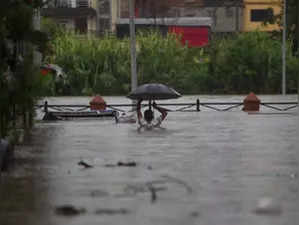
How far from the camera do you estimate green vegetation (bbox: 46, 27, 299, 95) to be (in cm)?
6519

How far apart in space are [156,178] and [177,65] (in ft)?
165

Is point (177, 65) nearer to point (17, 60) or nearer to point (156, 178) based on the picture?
point (17, 60)

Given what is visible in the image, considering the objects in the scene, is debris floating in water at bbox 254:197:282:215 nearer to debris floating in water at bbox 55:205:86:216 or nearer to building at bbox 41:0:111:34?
debris floating in water at bbox 55:205:86:216

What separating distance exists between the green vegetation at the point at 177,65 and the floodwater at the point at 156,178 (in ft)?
119

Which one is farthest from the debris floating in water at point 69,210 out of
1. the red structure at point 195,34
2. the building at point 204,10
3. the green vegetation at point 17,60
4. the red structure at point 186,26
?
the building at point 204,10

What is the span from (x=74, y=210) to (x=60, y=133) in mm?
16125

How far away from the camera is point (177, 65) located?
65938 mm

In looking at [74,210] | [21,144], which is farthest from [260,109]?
[74,210]

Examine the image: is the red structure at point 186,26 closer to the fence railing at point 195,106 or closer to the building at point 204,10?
the building at point 204,10

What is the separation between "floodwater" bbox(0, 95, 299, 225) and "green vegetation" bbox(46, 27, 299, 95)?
36.2 m

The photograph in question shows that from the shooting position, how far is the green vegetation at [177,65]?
65188 millimetres

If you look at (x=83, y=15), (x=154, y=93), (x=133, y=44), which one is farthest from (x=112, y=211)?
(x=83, y=15)

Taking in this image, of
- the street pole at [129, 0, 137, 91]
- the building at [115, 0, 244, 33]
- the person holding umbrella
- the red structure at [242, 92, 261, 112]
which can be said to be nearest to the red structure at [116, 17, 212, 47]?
the building at [115, 0, 244, 33]

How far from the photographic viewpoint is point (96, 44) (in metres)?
66.3
